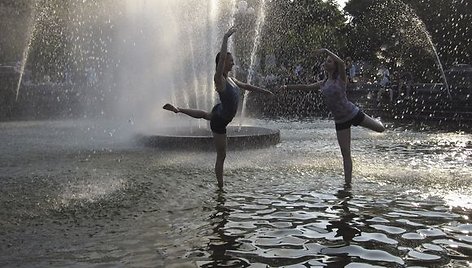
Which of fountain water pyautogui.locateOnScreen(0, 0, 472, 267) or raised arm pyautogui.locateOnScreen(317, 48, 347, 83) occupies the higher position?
raised arm pyautogui.locateOnScreen(317, 48, 347, 83)

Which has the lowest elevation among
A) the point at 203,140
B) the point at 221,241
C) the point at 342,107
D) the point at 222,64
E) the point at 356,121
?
the point at 221,241

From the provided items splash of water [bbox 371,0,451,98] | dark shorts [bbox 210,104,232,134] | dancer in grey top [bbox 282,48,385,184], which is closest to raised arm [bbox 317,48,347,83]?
dancer in grey top [bbox 282,48,385,184]

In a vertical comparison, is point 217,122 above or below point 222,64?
below

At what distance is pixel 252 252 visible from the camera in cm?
476

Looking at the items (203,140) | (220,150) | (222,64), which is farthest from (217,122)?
(203,140)

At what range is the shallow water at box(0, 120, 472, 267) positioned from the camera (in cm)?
470

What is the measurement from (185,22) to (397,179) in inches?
630

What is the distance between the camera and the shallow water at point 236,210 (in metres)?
4.70

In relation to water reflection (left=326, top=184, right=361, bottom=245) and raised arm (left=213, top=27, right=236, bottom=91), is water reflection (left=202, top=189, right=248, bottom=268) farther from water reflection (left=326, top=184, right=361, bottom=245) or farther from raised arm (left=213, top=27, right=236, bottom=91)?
raised arm (left=213, top=27, right=236, bottom=91)

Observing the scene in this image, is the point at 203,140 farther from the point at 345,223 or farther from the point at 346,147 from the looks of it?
the point at 345,223

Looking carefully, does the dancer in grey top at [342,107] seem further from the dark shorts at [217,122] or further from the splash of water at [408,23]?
the splash of water at [408,23]

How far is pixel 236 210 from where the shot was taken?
20.7 ft

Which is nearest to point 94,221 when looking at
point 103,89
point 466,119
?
point 466,119

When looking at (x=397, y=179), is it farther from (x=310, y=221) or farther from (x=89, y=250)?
(x=89, y=250)
